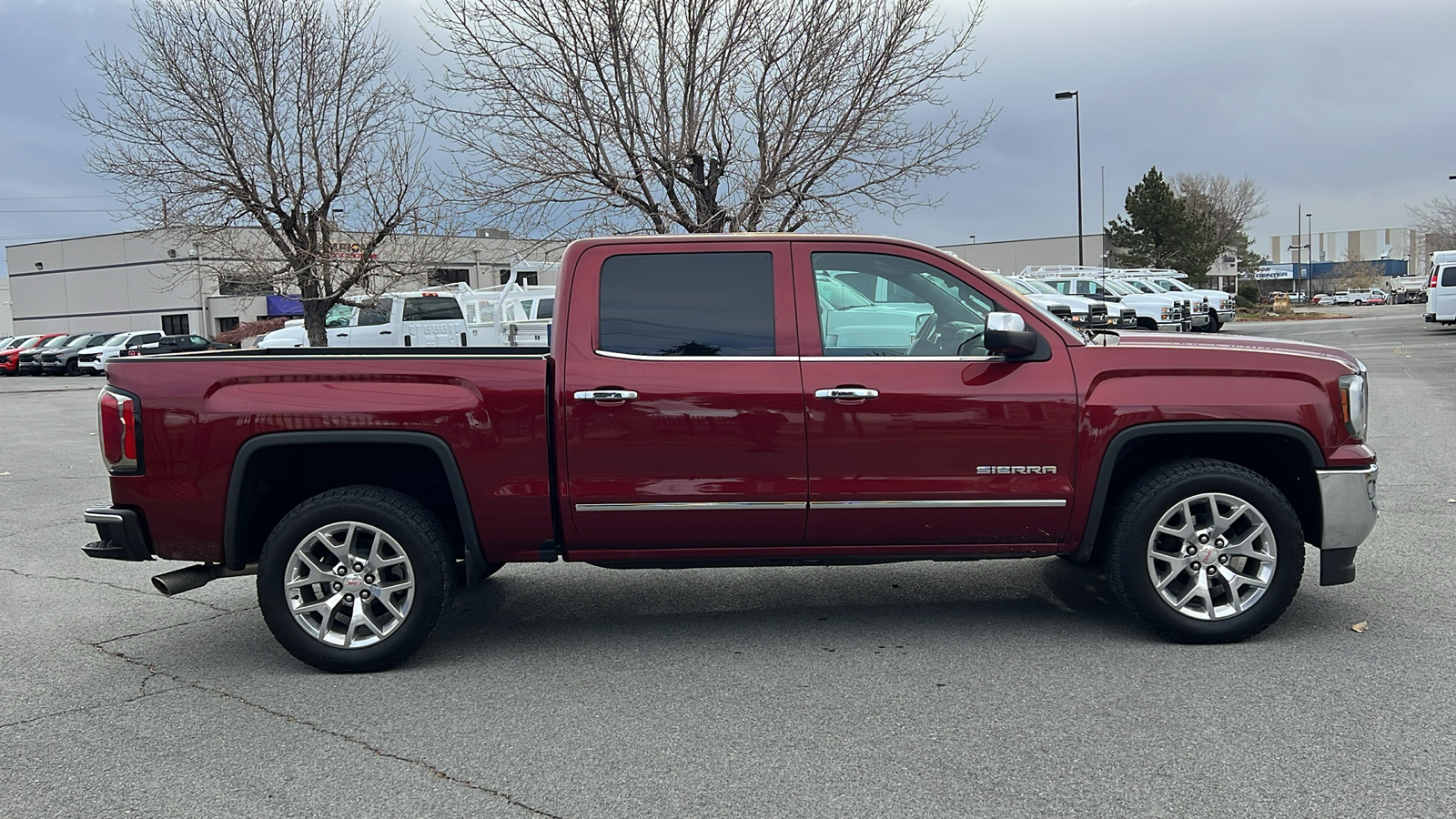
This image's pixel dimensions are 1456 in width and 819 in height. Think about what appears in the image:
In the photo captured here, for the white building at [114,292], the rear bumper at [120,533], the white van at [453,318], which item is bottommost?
the rear bumper at [120,533]

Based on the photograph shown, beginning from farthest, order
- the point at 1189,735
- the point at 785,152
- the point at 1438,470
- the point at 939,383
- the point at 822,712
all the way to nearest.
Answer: the point at 785,152 → the point at 1438,470 → the point at 939,383 → the point at 822,712 → the point at 1189,735

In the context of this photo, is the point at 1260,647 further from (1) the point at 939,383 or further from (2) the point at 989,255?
(2) the point at 989,255

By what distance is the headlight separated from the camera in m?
4.64

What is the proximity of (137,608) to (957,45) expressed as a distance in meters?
11.4

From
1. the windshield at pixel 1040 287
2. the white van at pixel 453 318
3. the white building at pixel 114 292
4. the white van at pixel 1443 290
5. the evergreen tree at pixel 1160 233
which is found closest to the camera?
the white van at pixel 453 318

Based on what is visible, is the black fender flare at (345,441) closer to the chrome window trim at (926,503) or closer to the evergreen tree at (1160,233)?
the chrome window trim at (926,503)

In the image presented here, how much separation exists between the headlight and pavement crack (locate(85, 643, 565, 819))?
12.3 feet

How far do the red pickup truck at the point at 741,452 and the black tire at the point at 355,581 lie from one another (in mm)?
11

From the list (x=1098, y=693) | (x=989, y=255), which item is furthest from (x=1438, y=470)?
(x=989, y=255)

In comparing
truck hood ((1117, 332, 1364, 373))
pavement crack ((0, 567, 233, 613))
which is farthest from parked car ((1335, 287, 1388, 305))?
pavement crack ((0, 567, 233, 613))

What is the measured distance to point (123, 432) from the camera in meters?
4.55

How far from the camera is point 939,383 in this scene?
15.0 feet

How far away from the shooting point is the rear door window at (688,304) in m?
4.67

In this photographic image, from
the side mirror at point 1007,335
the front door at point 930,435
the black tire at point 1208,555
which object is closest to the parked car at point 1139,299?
the black tire at point 1208,555
